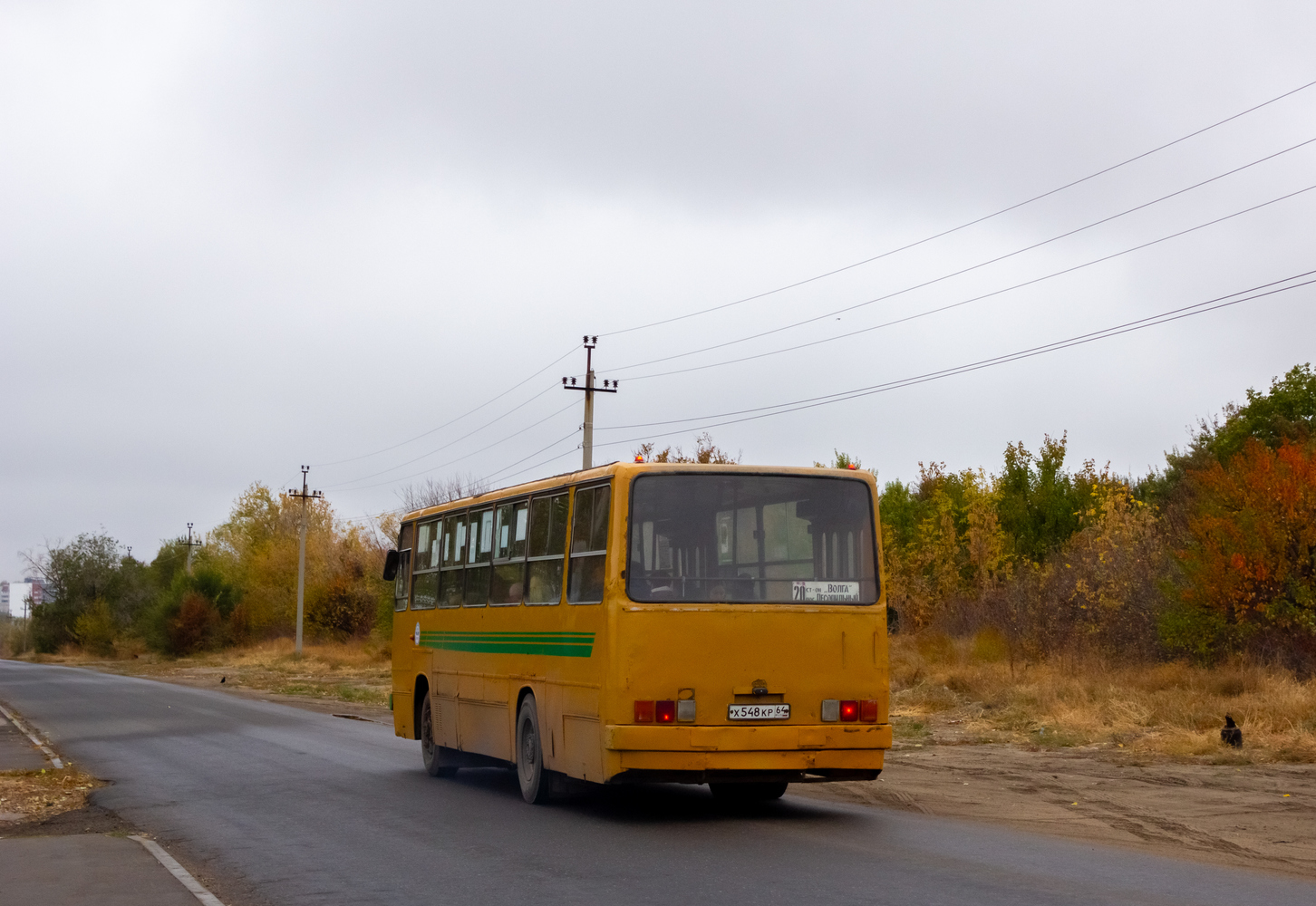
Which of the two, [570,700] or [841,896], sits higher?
[570,700]

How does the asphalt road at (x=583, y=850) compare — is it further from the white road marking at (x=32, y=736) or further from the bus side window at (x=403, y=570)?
the bus side window at (x=403, y=570)

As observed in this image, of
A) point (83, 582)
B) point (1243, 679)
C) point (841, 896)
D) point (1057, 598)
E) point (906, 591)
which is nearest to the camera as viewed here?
point (841, 896)

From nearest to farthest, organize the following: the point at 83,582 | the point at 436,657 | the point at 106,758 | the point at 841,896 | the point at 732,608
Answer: the point at 841,896, the point at 732,608, the point at 436,657, the point at 106,758, the point at 83,582

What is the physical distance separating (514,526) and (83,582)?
117324 millimetres

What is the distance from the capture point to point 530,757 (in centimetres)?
1430

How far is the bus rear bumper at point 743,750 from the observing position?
39.5ft

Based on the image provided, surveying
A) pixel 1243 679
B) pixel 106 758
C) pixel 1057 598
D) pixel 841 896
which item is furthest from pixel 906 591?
pixel 841 896

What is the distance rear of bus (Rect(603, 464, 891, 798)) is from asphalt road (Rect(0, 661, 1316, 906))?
663 millimetres

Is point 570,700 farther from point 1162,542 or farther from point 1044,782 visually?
point 1162,542

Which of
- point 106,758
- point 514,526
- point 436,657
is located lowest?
point 106,758

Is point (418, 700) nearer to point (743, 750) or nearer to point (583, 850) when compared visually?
point (743, 750)

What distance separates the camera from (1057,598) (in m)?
34.1

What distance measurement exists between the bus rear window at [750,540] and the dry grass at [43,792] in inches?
263

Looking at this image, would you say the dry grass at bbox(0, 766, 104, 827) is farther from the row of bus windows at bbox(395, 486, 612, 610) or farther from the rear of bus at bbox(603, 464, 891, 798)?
the rear of bus at bbox(603, 464, 891, 798)
